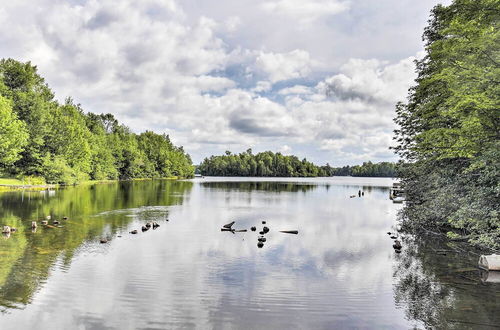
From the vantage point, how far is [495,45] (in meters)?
15.9

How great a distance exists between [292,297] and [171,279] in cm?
602

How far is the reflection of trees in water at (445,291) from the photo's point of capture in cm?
1277

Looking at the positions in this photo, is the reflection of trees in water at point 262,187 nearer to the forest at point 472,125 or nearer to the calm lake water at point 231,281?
the calm lake water at point 231,281

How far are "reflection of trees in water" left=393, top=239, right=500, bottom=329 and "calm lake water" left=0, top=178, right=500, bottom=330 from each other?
53mm

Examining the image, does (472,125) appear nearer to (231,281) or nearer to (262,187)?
(231,281)

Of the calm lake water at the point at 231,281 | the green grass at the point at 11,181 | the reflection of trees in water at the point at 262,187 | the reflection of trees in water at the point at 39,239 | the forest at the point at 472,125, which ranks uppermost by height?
the forest at the point at 472,125

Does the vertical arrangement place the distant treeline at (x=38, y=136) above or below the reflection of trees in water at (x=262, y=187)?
above

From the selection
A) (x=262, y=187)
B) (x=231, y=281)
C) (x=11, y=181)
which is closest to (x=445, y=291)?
(x=231, y=281)

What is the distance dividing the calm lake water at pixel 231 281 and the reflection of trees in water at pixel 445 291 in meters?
0.05

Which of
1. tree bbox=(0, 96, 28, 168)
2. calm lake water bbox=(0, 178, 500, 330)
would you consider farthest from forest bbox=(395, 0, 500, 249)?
tree bbox=(0, 96, 28, 168)

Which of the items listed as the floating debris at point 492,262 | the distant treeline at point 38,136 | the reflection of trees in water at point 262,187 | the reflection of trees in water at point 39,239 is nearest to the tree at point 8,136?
the distant treeline at point 38,136

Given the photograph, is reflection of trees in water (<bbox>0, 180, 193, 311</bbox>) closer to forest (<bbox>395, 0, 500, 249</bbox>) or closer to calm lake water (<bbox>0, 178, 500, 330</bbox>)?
calm lake water (<bbox>0, 178, 500, 330</bbox>)

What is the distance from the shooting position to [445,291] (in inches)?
621

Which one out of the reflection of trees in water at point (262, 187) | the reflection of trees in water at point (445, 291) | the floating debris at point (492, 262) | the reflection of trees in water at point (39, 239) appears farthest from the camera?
the reflection of trees in water at point (262, 187)
